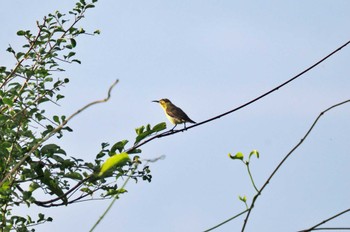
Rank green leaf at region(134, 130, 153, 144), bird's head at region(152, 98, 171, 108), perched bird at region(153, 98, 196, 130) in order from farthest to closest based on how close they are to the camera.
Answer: bird's head at region(152, 98, 171, 108) < perched bird at region(153, 98, 196, 130) < green leaf at region(134, 130, 153, 144)

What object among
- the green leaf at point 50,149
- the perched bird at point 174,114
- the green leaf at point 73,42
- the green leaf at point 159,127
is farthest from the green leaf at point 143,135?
the perched bird at point 174,114

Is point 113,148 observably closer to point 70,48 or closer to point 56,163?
point 56,163

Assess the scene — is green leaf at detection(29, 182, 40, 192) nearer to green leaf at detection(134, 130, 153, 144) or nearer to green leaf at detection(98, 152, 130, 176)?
green leaf at detection(134, 130, 153, 144)

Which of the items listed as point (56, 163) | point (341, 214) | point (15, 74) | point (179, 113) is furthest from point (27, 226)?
point (179, 113)

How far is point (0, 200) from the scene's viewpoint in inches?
213

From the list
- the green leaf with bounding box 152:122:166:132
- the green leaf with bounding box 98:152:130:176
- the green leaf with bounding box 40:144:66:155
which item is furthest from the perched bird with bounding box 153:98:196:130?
the green leaf with bounding box 98:152:130:176

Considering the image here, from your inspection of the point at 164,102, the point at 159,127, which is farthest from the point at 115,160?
the point at 164,102

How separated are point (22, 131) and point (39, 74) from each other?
0.91 m

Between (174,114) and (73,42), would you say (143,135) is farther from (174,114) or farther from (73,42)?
(174,114)

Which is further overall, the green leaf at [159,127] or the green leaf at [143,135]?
the green leaf at [143,135]

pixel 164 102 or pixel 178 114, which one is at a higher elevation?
pixel 164 102

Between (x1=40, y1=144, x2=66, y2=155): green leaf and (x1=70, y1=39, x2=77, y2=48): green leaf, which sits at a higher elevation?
(x1=70, y1=39, x2=77, y2=48): green leaf

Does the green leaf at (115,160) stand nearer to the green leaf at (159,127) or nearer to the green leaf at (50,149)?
the green leaf at (159,127)

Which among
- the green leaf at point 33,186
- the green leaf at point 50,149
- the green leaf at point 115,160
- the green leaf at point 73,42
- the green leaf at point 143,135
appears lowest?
the green leaf at point 115,160
